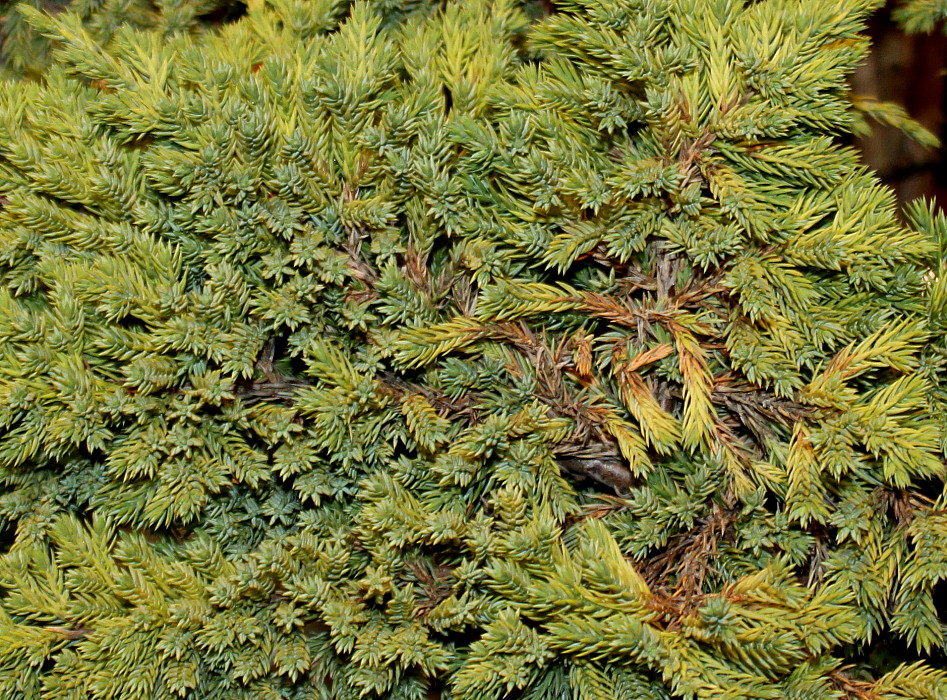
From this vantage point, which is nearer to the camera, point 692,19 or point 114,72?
point 692,19

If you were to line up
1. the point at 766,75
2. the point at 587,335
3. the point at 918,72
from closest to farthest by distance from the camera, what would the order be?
the point at 766,75 < the point at 587,335 < the point at 918,72

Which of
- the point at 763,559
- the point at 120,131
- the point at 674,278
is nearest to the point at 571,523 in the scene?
the point at 763,559

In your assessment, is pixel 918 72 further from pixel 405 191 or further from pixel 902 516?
pixel 405 191

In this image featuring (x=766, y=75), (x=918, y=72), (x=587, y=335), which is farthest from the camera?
(x=918, y=72)

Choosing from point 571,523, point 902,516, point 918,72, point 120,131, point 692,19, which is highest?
point 692,19

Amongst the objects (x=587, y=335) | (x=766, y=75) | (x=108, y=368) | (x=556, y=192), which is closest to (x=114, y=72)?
(x=108, y=368)

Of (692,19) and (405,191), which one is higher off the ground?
(692,19)
